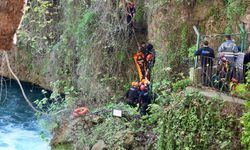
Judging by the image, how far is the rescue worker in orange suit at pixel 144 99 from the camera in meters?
11.0

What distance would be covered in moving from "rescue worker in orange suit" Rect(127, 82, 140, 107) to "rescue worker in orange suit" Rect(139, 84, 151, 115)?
129mm

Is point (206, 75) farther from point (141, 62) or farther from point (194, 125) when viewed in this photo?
point (141, 62)

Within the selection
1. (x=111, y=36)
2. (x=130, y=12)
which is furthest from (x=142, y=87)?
(x=130, y=12)

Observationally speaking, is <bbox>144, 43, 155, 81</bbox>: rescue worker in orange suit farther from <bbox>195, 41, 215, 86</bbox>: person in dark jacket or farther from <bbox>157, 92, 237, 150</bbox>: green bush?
<bbox>157, 92, 237, 150</bbox>: green bush

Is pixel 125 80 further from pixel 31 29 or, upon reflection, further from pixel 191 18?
pixel 31 29

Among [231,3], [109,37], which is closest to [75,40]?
[109,37]

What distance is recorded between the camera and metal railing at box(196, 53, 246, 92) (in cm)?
838

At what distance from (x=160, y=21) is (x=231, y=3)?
2.33 meters

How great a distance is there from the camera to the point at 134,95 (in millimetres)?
11336

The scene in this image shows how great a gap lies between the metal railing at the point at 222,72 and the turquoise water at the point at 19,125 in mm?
5916

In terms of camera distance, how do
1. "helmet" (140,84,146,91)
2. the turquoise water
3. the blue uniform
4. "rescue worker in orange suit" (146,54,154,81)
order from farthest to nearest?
the turquoise water
"rescue worker in orange suit" (146,54,154,81)
"helmet" (140,84,146,91)
the blue uniform

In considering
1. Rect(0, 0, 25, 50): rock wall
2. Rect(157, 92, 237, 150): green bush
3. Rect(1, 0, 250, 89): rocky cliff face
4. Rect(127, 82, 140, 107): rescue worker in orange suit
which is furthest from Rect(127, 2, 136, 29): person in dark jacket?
Rect(0, 0, 25, 50): rock wall

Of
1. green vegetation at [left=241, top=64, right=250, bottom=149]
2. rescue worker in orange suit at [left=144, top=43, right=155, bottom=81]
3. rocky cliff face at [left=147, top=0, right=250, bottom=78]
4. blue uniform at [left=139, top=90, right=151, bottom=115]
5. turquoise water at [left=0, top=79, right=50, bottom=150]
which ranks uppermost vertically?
rocky cliff face at [left=147, top=0, right=250, bottom=78]

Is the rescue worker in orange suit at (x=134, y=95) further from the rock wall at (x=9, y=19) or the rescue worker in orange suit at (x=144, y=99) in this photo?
the rock wall at (x=9, y=19)
